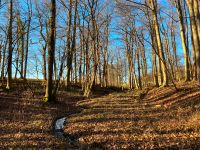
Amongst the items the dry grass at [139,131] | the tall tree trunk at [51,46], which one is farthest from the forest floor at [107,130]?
the tall tree trunk at [51,46]

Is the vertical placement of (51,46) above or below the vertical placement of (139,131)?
above

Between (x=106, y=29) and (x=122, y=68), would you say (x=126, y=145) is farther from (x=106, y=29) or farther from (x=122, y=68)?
(x=122, y=68)

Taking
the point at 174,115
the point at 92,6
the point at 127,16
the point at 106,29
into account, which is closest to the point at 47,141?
the point at 174,115

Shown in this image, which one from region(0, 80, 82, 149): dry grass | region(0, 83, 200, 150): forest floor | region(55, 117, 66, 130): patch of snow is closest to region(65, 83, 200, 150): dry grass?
region(0, 83, 200, 150): forest floor

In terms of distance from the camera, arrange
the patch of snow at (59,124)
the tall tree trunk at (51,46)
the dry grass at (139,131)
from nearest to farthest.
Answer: the dry grass at (139,131) < the patch of snow at (59,124) < the tall tree trunk at (51,46)

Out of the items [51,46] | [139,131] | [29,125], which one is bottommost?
[139,131]

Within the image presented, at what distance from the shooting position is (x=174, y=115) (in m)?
13.5

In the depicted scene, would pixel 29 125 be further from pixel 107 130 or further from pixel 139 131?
pixel 139 131

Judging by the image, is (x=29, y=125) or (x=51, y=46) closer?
(x=29, y=125)

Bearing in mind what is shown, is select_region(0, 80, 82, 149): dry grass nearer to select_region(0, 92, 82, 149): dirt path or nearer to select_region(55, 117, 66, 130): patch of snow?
select_region(0, 92, 82, 149): dirt path

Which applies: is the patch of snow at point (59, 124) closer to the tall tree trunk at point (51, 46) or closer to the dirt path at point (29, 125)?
the dirt path at point (29, 125)

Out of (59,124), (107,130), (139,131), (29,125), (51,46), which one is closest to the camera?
(139,131)

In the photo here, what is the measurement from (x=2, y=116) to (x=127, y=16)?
94.8 ft

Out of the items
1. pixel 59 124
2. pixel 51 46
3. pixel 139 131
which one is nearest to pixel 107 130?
pixel 139 131
